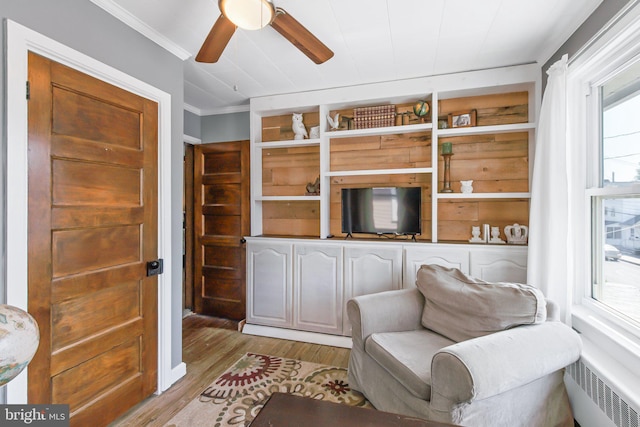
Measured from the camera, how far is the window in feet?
5.26

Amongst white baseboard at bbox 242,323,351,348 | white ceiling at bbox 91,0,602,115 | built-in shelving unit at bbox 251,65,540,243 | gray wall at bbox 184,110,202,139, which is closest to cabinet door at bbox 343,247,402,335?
white baseboard at bbox 242,323,351,348

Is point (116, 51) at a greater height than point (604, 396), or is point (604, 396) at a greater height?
point (116, 51)

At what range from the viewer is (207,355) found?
8.92ft

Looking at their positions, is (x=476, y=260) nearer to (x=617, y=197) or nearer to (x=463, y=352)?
(x=617, y=197)

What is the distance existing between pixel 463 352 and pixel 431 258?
1.32 m

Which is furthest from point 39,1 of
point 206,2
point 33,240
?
point 33,240

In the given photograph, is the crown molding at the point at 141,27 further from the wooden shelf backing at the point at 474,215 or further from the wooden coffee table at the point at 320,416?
the wooden shelf backing at the point at 474,215

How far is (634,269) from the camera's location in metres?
1.62

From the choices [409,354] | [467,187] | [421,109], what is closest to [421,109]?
[421,109]

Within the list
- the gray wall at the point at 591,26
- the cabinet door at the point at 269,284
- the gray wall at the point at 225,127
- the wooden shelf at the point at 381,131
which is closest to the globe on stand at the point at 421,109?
the wooden shelf at the point at 381,131

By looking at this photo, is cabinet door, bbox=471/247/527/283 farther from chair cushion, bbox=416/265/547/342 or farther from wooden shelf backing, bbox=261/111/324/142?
wooden shelf backing, bbox=261/111/324/142

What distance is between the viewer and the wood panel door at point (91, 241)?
1471 millimetres

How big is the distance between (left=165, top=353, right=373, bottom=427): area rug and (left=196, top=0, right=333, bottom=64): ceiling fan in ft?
7.13

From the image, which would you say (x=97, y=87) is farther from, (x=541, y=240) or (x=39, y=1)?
(x=541, y=240)
